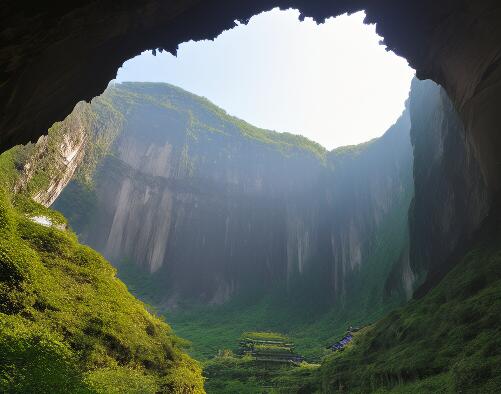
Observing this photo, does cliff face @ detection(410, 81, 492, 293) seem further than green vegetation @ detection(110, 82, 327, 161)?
No

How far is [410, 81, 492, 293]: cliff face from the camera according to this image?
20.4m

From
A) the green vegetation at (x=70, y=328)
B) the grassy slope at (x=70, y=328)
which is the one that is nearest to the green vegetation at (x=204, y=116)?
the grassy slope at (x=70, y=328)

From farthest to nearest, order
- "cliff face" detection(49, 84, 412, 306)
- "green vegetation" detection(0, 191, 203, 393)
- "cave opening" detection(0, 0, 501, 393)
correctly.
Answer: "cliff face" detection(49, 84, 412, 306) → "cave opening" detection(0, 0, 501, 393) → "green vegetation" detection(0, 191, 203, 393)

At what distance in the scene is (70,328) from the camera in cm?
1248

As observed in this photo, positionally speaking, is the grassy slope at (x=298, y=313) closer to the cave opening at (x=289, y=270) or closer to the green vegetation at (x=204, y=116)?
the cave opening at (x=289, y=270)

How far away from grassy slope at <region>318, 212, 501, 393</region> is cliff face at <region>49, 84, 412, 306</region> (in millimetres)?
37484

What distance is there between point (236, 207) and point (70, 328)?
59.8 meters

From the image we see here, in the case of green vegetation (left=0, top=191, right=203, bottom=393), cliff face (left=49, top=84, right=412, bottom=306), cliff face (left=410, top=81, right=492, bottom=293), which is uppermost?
cliff face (left=49, top=84, right=412, bottom=306)

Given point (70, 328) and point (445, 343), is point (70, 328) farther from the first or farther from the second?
point (445, 343)

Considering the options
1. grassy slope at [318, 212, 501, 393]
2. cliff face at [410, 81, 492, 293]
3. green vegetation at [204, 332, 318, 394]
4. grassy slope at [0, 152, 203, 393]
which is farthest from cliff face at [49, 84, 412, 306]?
grassy slope at [0, 152, 203, 393]

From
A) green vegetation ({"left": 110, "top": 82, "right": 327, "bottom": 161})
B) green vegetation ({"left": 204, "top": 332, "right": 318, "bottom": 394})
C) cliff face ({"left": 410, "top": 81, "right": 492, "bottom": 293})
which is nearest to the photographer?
cliff face ({"left": 410, "top": 81, "right": 492, "bottom": 293})

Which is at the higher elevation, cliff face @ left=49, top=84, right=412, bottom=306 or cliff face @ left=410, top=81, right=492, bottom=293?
cliff face @ left=49, top=84, right=412, bottom=306

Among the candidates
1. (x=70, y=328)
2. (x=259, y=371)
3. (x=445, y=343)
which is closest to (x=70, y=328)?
(x=70, y=328)

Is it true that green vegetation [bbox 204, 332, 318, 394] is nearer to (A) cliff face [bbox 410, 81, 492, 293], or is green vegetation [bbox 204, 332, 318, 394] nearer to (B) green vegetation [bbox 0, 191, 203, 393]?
(B) green vegetation [bbox 0, 191, 203, 393]
